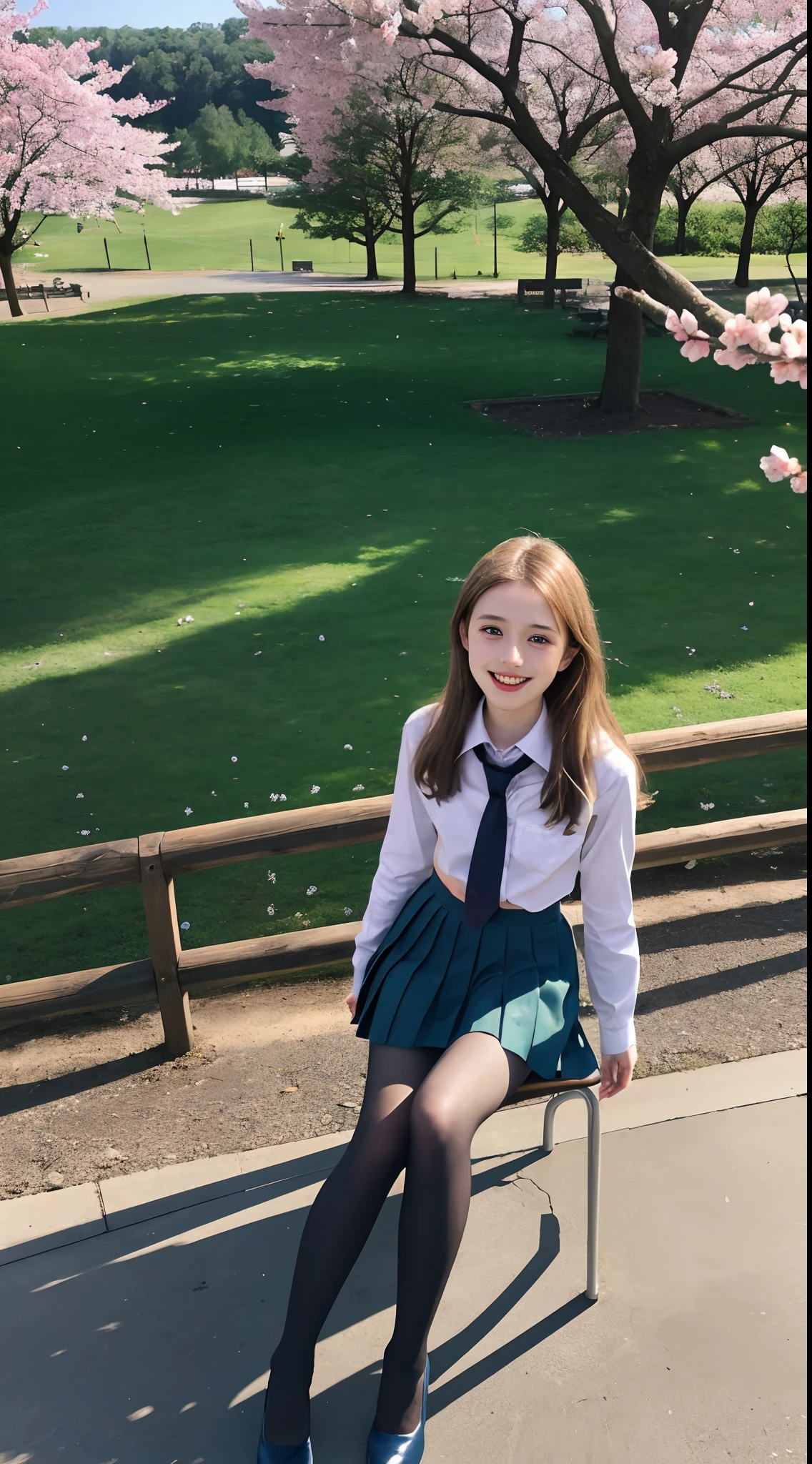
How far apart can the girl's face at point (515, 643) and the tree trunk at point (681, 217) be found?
28.3 m

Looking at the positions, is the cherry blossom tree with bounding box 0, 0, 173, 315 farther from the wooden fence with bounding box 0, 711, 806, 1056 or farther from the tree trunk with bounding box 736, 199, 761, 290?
the wooden fence with bounding box 0, 711, 806, 1056

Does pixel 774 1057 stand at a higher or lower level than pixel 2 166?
lower

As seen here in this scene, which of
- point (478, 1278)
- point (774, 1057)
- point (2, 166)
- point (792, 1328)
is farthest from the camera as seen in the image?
point (2, 166)

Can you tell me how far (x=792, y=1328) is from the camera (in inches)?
98.9

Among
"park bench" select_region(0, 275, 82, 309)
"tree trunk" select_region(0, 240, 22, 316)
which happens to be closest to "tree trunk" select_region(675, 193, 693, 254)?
"park bench" select_region(0, 275, 82, 309)

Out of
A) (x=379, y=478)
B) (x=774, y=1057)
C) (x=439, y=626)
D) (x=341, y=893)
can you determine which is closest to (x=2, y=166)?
(x=379, y=478)

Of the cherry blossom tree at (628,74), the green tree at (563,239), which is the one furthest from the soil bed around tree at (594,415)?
the green tree at (563,239)

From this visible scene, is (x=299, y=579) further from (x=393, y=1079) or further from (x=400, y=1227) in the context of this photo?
(x=400, y=1227)

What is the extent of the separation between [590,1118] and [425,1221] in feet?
1.95

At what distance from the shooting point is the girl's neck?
8.48 ft

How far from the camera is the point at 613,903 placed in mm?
2529

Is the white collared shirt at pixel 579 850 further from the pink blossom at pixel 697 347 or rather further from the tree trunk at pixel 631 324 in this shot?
the tree trunk at pixel 631 324

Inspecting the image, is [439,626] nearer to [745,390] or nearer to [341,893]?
[341,893]

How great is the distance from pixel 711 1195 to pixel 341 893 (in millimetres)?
2590
